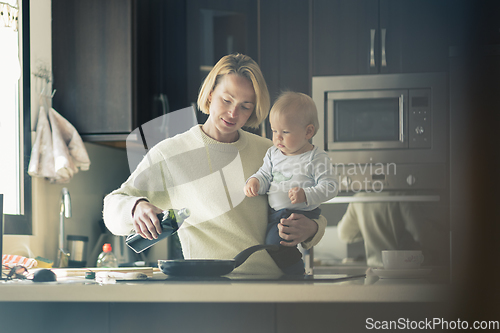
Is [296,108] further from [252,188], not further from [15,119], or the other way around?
[15,119]

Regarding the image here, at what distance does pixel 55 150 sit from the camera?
164cm

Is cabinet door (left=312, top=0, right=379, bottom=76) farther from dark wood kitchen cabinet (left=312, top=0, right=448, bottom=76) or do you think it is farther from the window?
the window

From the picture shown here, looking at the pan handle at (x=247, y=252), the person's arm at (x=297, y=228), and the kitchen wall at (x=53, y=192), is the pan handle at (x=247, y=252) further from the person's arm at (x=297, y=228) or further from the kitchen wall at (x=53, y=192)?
the kitchen wall at (x=53, y=192)

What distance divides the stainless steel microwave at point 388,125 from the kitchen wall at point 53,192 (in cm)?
84

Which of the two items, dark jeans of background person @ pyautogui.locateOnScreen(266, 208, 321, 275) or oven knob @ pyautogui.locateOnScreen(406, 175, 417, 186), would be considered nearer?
dark jeans of background person @ pyautogui.locateOnScreen(266, 208, 321, 275)

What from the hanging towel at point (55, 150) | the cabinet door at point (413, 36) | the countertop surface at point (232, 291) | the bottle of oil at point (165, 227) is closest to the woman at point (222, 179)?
the bottle of oil at point (165, 227)

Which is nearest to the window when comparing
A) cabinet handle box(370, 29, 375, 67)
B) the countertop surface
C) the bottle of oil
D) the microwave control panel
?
the bottle of oil

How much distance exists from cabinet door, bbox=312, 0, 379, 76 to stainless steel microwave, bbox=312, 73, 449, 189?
49 millimetres

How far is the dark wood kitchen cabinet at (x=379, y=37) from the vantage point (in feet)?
5.97

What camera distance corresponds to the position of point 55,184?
1.76m

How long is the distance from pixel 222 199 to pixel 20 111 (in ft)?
2.93

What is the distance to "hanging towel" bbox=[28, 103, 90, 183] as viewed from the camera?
1.64 meters

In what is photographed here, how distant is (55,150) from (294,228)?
97 cm

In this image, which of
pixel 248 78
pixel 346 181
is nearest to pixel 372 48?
pixel 346 181
